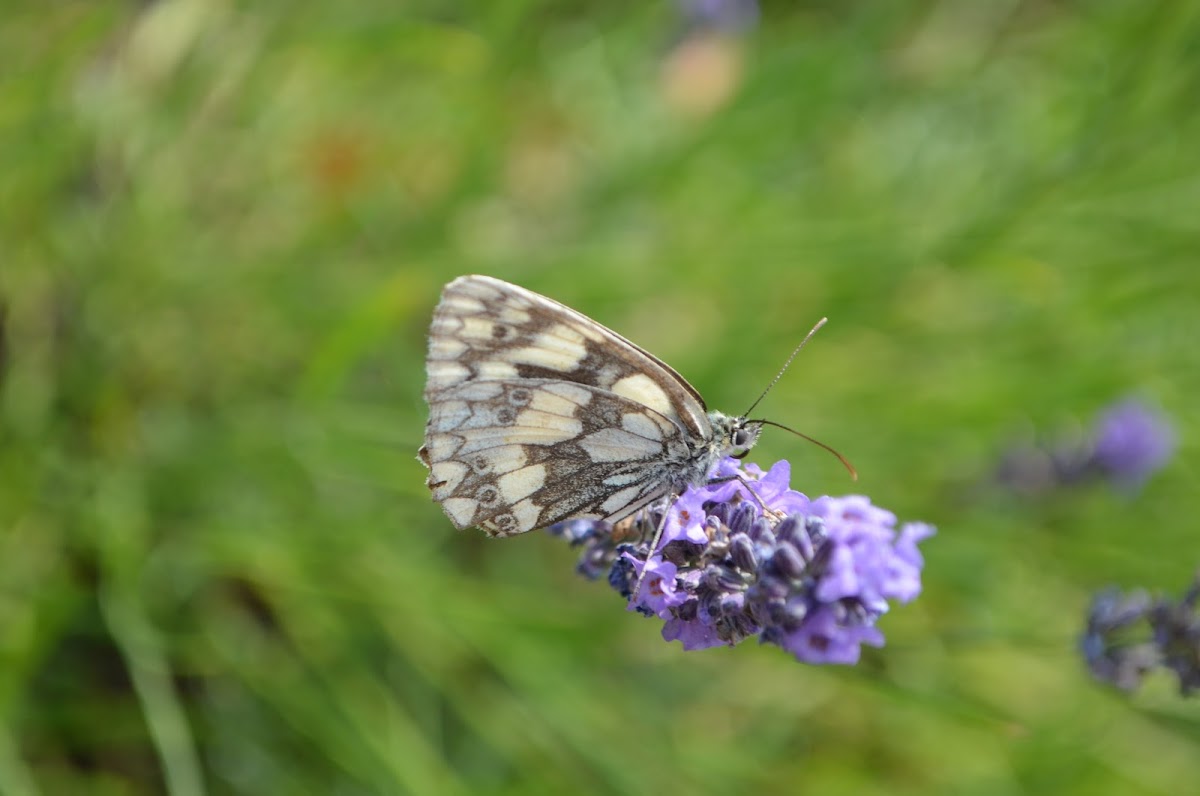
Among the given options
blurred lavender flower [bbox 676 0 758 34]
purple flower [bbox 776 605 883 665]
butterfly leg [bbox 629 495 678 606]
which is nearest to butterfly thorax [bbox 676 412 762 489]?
butterfly leg [bbox 629 495 678 606]

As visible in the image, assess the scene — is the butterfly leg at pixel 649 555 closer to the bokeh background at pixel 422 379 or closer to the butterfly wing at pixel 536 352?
the butterfly wing at pixel 536 352

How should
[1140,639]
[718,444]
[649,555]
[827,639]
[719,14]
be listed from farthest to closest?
[719,14], [1140,639], [718,444], [649,555], [827,639]

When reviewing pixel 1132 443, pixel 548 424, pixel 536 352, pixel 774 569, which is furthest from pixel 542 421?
pixel 1132 443

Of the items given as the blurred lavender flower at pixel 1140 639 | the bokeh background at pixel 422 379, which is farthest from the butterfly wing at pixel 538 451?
the blurred lavender flower at pixel 1140 639

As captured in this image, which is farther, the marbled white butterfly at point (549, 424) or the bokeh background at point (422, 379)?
the bokeh background at point (422, 379)

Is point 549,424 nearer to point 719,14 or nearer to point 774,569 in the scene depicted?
point 774,569

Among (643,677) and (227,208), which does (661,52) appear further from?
(643,677)

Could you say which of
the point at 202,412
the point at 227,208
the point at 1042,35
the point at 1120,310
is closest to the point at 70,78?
the point at 227,208
